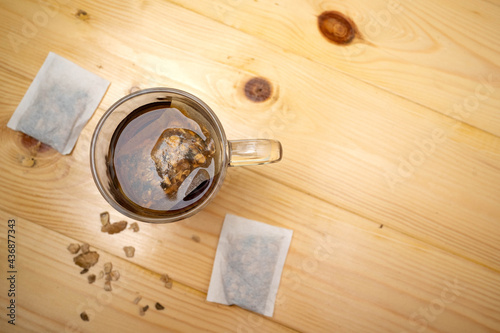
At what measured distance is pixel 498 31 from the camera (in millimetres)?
797

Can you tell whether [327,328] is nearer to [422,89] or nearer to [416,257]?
[416,257]

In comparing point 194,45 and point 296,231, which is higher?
point 194,45

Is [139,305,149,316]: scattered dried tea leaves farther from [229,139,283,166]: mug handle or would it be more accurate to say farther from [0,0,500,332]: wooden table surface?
[229,139,283,166]: mug handle

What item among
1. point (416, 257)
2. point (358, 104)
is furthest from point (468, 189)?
point (358, 104)

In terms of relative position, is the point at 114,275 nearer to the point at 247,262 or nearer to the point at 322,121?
the point at 247,262

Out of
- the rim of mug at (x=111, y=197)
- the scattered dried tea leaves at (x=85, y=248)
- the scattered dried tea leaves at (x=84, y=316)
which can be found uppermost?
the rim of mug at (x=111, y=197)

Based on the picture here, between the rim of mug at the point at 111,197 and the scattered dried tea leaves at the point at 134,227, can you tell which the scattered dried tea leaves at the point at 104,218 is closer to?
the scattered dried tea leaves at the point at 134,227

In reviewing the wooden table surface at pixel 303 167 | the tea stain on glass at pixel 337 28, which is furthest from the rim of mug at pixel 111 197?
the tea stain on glass at pixel 337 28

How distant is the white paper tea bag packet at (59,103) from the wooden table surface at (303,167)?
0.07 feet

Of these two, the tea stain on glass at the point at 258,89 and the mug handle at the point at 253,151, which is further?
the tea stain on glass at the point at 258,89

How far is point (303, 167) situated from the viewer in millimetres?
756

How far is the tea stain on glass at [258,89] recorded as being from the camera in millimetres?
760

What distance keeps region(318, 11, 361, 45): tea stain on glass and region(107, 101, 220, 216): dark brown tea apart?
38 cm

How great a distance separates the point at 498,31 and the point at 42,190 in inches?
45.2
